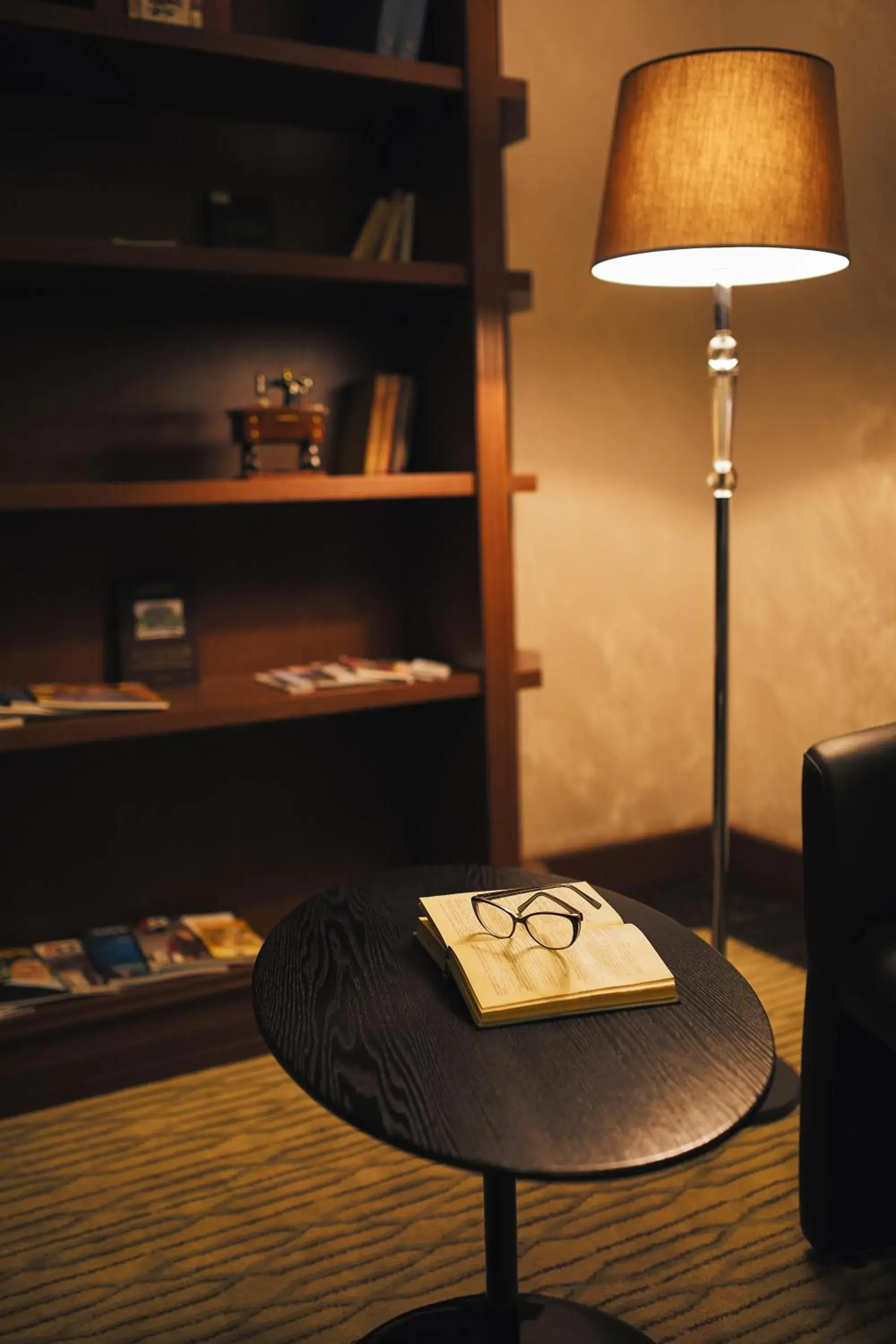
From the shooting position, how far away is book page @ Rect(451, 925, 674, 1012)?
1231 millimetres

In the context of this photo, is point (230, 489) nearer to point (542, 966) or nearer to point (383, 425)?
point (383, 425)

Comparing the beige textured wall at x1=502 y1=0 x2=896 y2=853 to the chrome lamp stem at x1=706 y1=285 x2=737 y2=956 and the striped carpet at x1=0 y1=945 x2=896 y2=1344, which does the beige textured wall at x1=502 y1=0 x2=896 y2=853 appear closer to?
the chrome lamp stem at x1=706 y1=285 x2=737 y2=956

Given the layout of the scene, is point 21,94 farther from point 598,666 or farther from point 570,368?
point 598,666

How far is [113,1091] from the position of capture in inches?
85.9

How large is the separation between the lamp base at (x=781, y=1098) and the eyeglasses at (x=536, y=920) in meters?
0.77

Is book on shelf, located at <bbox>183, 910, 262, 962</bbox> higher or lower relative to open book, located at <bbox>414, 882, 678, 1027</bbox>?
lower

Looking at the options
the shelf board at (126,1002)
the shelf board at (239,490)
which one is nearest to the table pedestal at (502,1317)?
the shelf board at (126,1002)

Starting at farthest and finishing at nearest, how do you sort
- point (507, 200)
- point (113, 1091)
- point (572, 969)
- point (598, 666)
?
point (598, 666)
point (507, 200)
point (113, 1091)
point (572, 969)

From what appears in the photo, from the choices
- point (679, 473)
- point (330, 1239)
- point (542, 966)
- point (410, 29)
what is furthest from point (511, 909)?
point (679, 473)

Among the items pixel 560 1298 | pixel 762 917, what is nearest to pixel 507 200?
pixel 762 917

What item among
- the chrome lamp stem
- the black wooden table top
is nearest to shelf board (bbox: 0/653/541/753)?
the chrome lamp stem

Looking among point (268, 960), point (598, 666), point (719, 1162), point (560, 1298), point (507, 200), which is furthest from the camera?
point (598, 666)

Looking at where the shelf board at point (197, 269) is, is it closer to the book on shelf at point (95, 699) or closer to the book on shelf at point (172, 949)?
the book on shelf at point (95, 699)

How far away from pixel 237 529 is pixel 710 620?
1.30 metres
